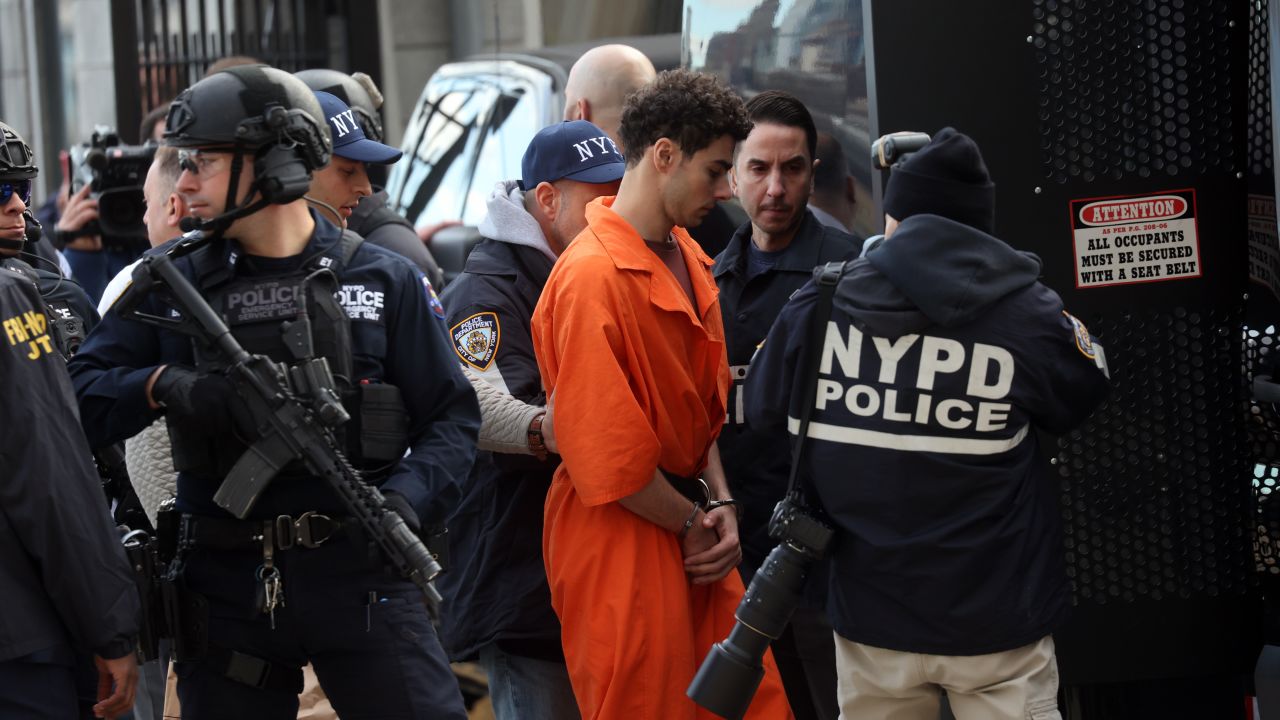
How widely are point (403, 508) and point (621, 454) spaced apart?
0.54 metres

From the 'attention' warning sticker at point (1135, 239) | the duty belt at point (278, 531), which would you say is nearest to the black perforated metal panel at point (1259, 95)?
the 'attention' warning sticker at point (1135, 239)

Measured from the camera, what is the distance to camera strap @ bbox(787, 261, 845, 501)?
3662mm

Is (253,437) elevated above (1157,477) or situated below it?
above

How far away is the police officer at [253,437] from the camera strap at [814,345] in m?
0.77

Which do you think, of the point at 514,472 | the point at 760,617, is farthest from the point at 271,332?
the point at 760,617

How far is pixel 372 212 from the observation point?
225 inches

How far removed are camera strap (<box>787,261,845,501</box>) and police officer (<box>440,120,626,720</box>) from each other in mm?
702

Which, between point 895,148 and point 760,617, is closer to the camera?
point 760,617

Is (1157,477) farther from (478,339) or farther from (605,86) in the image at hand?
(605,86)

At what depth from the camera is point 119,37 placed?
1403 cm

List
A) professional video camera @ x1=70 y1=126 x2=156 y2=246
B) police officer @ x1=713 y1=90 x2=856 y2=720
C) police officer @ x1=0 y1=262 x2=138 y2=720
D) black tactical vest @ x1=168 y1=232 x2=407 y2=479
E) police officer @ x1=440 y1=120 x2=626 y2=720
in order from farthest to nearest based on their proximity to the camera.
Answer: professional video camera @ x1=70 y1=126 x2=156 y2=246, police officer @ x1=713 y1=90 x2=856 y2=720, police officer @ x1=440 y1=120 x2=626 y2=720, black tactical vest @ x1=168 y1=232 x2=407 y2=479, police officer @ x1=0 y1=262 x2=138 y2=720

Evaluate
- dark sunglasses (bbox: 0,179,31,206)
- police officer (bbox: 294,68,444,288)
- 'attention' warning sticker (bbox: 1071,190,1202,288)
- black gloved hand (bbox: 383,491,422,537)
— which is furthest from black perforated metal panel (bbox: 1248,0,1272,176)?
dark sunglasses (bbox: 0,179,31,206)

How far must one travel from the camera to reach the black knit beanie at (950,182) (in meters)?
3.58

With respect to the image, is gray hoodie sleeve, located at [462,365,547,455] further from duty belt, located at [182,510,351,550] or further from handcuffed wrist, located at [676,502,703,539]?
duty belt, located at [182,510,351,550]
